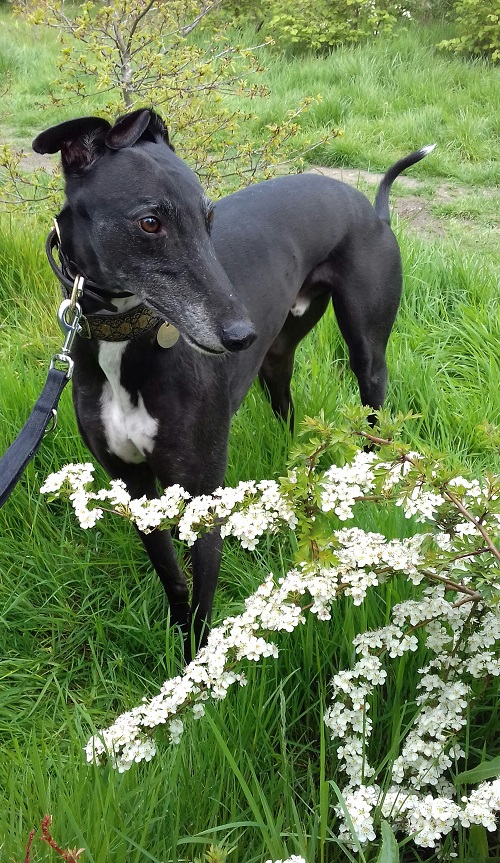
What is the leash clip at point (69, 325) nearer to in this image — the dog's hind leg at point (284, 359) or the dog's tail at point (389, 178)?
the dog's hind leg at point (284, 359)

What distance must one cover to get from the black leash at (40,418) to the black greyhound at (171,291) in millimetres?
85

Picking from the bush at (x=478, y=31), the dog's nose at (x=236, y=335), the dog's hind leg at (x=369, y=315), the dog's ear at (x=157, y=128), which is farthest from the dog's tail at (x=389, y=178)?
the bush at (x=478, y=31)

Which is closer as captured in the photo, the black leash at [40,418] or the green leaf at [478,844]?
the green leaf at [478,844]

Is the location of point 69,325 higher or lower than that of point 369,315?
higher

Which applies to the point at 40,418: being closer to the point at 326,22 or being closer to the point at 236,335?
the point at 236,335

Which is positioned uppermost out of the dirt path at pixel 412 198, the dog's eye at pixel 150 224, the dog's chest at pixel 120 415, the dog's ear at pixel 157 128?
the dog's ear at pixel 157 128

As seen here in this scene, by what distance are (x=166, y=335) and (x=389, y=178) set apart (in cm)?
162

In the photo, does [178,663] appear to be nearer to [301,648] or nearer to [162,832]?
[301,648]

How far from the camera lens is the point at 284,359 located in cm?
319

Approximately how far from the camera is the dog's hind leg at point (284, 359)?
3.12 meters

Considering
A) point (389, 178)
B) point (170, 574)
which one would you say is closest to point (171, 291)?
point (170, 574)

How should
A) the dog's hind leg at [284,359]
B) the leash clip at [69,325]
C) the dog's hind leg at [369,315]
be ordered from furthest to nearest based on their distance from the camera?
1. the dog's hind leg at [284,359]
2. the dog's hind leg at [369,315]
3. the leash clip at [69,325]

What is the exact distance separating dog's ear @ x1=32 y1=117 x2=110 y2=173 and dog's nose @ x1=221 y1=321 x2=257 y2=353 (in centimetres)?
54

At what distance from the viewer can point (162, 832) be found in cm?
152
